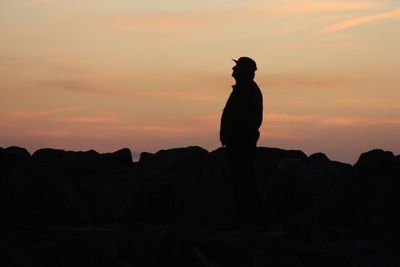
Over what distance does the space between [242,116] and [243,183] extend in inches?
38.8

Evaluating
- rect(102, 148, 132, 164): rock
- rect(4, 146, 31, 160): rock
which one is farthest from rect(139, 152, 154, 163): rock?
rect(4, 146, 31, 160): rock

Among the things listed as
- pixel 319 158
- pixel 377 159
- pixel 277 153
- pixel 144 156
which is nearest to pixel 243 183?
pixel 377 159

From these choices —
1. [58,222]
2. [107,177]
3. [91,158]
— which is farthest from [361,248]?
[91,158]

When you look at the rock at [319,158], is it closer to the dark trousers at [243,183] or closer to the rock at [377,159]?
the rock at [377,159]

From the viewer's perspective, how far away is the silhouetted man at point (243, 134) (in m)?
13.0

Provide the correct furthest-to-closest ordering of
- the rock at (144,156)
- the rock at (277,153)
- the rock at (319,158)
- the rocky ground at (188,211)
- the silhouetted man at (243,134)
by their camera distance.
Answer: the rock at (277,153)
the rock at (144,156)
the rock at (319,158)
the silhouetted man at (243,134)
the rocky ground at (188,211)

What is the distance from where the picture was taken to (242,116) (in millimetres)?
13164

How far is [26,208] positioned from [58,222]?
0.59 meters

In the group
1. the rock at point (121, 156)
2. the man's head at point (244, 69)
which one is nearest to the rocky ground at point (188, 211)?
the rock at point (121, 156)

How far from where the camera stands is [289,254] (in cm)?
1052

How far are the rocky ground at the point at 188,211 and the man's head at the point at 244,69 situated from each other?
2104 mm

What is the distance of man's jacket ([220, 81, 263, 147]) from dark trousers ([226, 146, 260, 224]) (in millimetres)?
129

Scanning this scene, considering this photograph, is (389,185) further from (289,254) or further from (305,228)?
(289,254)

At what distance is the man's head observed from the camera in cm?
1283
